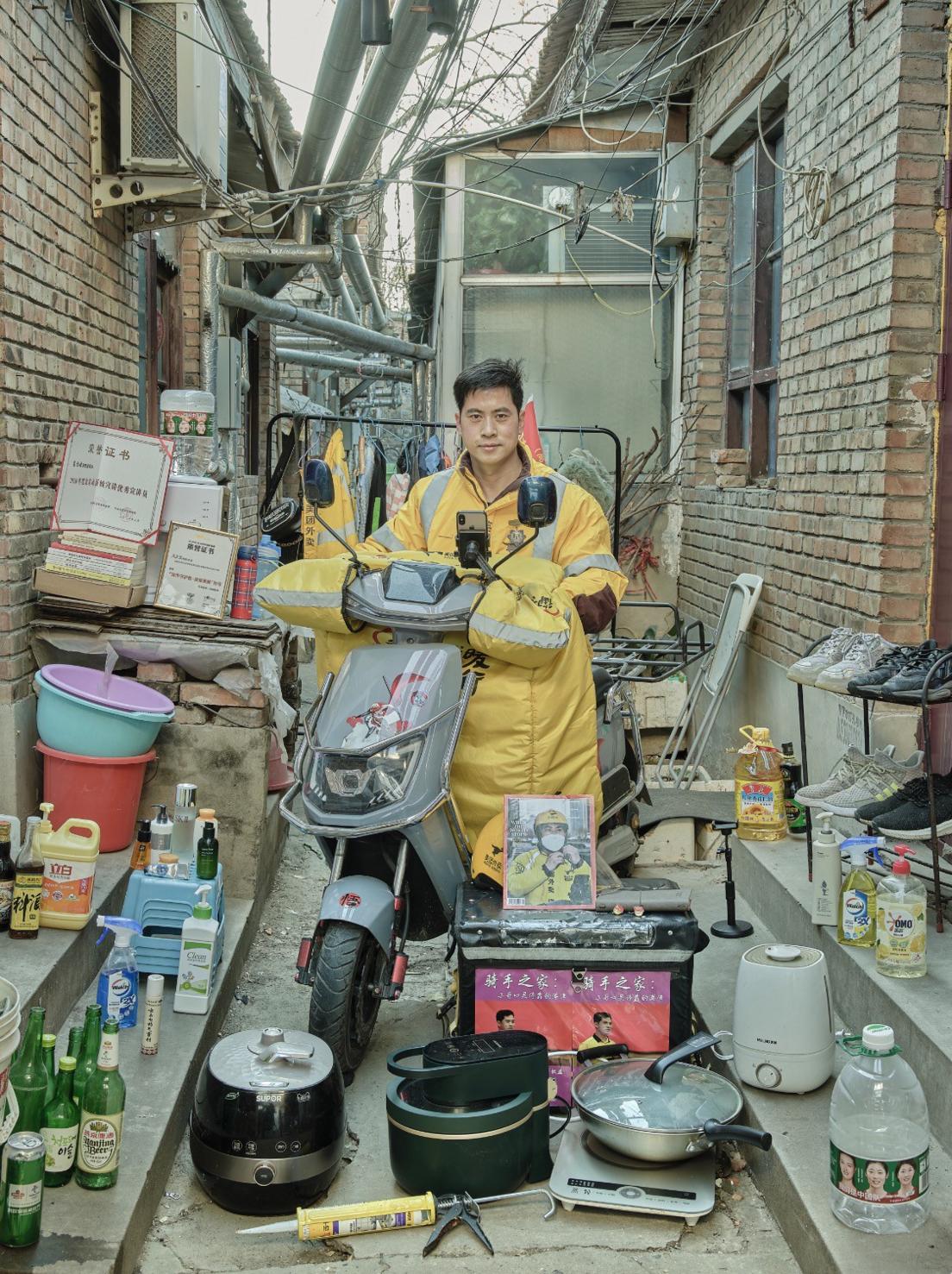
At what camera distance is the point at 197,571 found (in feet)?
16.0

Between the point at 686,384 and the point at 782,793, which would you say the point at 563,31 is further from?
the point at 782,793

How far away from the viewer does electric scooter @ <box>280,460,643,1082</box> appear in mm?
3342

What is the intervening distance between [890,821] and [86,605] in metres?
2.84

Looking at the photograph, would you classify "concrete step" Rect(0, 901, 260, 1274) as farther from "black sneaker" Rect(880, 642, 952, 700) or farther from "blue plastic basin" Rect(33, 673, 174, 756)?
"black sneaker" Rect(880, 642, 952, 700)

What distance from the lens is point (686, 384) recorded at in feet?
29.0

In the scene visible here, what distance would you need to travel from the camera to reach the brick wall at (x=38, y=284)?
13.8ft

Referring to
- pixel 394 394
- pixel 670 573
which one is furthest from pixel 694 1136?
pixel 394 394

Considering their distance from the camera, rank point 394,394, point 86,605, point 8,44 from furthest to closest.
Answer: point 394,394 < point 86,605 < point 8,44

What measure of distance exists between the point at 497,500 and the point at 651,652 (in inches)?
174

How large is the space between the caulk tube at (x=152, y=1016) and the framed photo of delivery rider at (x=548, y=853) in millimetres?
939

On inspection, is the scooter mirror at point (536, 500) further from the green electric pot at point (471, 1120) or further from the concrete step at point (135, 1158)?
the concrete step at point (135, 1158)

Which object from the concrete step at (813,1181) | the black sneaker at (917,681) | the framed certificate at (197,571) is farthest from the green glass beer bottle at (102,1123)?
the framed certificate at (197,571)

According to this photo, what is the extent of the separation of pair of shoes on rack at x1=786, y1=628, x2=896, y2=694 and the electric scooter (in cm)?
114

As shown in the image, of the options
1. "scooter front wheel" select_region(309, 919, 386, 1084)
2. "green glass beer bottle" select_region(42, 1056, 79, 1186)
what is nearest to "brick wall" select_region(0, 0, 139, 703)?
"scooter front wheel" select_region(309, 919, 386, 1084)
